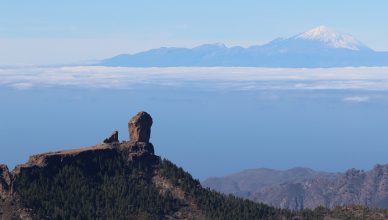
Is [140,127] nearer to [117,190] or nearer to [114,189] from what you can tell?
[114,189]

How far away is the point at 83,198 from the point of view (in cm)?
17850

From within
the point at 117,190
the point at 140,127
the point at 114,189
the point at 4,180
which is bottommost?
the point at 117,190

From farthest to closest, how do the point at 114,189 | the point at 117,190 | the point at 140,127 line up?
the point at 140,127 → the point at 114,189 → the point at 117,190

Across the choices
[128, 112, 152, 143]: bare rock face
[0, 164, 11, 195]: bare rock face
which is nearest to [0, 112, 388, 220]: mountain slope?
[128, 112, 152, 143]: bare rock face

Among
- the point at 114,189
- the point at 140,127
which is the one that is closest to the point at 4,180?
the point at 114,189

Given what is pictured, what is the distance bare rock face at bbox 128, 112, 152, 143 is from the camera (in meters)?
198

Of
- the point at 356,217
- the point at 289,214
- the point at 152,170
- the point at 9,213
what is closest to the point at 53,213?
the point at 9,213

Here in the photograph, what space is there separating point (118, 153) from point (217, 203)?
2656 centimetres

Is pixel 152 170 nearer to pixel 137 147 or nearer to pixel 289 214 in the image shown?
pixel 137 147

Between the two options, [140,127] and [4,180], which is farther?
[140,127]

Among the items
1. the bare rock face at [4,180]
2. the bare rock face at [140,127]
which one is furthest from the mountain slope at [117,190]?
the bare rock face at [4,180]

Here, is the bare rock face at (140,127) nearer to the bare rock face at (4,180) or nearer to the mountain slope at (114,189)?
the mountain slope at (114,189)

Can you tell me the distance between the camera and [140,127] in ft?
649

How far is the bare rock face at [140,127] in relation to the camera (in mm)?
197625
